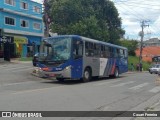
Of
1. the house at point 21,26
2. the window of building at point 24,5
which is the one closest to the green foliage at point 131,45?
the house at point 21,26

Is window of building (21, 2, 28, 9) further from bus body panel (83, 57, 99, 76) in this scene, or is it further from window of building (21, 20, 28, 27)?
bus body panel (83, 57, 99, 76)

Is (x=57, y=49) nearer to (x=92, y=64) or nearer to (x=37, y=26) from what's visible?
(x=92, y=64)

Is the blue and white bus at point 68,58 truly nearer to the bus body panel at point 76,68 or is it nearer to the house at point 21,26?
the bus body panel at point 76,68

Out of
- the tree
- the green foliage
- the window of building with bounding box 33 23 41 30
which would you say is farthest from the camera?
the green foliage

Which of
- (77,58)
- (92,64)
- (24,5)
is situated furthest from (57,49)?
(24,5)

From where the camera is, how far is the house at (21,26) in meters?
50.1

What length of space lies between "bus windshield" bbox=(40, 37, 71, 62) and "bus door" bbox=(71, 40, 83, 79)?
38cm

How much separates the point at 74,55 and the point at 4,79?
4.85 meters

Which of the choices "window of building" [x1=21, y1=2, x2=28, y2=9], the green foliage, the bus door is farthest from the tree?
the green foliage

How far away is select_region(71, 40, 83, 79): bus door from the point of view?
70.2 ft

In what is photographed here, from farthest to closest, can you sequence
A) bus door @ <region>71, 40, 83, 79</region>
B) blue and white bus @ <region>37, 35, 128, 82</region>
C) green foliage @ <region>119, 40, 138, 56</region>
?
green foliage @ <region>119, 40, 138, 56</region>
bus door @ <region>71, 40, 83, 79</region>
blue and white bus @ <region>37, 35, 128, 82</region>

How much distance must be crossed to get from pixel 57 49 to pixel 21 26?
113 ft

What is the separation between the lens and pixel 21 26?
2160 inches

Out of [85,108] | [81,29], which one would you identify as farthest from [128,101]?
[81,29]
